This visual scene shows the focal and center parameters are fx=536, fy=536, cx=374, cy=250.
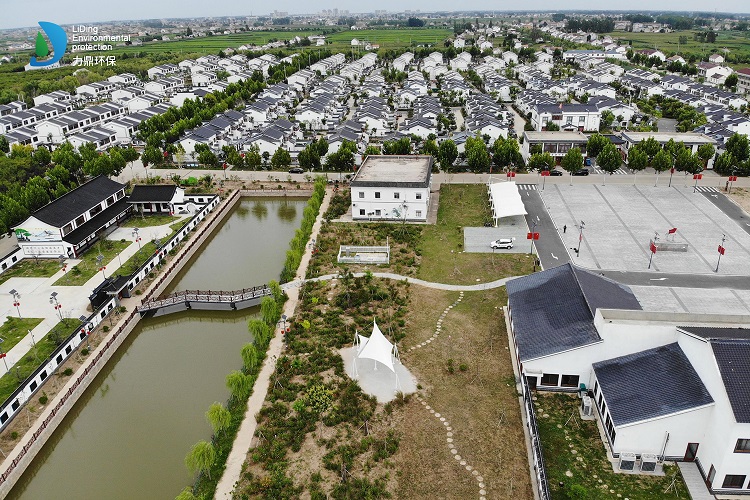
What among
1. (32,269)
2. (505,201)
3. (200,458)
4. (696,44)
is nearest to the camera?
(200,458)

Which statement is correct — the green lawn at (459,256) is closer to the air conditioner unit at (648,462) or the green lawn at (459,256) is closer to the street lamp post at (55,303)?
the air conditioner unit at (648,462)

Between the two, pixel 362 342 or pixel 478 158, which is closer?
pixel 362 342

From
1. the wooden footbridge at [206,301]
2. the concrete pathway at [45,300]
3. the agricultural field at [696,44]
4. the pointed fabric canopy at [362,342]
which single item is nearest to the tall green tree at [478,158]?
the wooden footbridge at [206,301]

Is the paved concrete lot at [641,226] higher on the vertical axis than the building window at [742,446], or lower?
lower

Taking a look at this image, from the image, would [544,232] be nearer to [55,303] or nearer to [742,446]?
[742,446]

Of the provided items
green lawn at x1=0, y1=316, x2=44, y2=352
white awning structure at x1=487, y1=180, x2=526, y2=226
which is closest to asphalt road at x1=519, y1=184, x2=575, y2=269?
white awning structure at x1=487, y1=180, x2=526, y2=226

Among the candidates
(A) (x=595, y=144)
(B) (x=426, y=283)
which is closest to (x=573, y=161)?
(A) (x=595, y=144)

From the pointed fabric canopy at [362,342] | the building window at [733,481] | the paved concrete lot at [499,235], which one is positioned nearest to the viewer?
the building window at [733,481]
